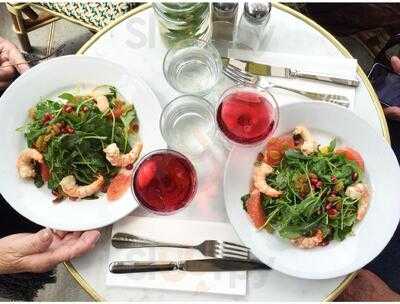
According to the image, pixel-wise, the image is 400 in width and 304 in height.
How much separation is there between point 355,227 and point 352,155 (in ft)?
0.58

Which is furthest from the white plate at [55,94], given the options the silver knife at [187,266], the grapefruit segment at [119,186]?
the silver knife at [187,266]

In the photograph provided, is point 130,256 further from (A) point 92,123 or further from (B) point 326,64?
(B) point 326,64

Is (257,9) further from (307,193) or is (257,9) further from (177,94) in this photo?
(307,193)

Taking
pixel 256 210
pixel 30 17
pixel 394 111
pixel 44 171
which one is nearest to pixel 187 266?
pixel 256 210

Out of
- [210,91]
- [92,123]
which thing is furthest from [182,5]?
[92,123]

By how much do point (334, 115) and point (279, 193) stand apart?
237mm

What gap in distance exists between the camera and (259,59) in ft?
4.66

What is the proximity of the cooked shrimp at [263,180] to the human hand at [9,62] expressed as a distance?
84cm

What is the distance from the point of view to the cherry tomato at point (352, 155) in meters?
1.33

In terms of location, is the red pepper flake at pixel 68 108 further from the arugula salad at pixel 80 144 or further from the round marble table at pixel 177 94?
the round marble table at pixel 177 94

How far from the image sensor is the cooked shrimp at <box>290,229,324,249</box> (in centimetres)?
129

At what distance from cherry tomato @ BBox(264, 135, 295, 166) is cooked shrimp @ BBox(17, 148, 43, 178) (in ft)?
1.85

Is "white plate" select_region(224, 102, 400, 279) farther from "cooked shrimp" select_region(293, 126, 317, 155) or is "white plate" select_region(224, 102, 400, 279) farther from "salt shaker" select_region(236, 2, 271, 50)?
"salt shaker" select_region(236, 2, 271, 50)

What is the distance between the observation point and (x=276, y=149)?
52.6 inches
